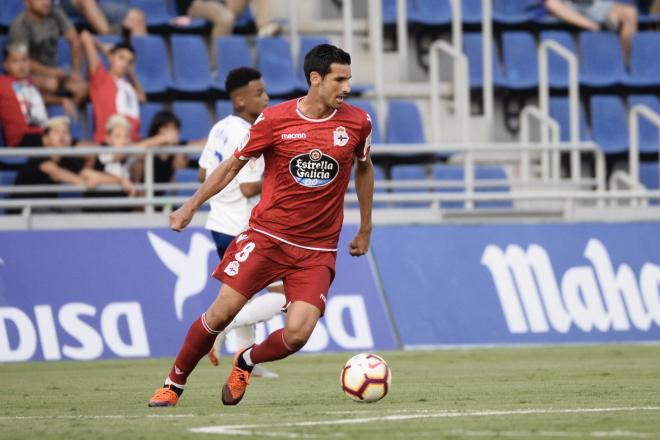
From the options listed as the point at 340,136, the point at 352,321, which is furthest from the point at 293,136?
the point at 352,321

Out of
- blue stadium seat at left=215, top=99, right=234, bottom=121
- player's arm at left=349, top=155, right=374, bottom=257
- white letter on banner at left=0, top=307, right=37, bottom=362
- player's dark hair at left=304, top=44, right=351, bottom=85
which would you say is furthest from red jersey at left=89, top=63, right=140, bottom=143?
player's dark hair at left=304, top=44, right=351, bottom=85

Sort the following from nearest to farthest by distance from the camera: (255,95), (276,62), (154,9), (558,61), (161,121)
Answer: (255,95) → (161,121) → (276,62) → (154,9) → (558,61)

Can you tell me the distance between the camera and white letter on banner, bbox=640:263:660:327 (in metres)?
16.2

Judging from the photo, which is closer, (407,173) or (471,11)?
(407,173)

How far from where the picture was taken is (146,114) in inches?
738

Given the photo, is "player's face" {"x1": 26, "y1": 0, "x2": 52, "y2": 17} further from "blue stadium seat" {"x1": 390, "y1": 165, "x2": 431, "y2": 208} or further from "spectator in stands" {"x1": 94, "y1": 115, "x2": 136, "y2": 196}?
"blue stadium seat" {"x1": 390, "y1": 165, "x2": 431, "y2": 208}

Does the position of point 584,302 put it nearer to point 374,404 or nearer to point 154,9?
point 374,404

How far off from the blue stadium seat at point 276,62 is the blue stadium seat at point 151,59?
1.33 metres

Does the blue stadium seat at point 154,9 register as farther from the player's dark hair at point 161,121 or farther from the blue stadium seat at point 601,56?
the blue stadium seat at point 601,56

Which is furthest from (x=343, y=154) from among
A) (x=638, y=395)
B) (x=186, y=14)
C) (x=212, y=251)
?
(x=186, y=14)

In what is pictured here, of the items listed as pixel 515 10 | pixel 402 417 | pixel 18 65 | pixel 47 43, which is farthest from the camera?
pixel 515 10

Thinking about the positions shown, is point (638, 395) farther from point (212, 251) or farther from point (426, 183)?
point (426, 183)

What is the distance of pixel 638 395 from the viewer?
9.65m

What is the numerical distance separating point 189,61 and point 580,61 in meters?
6.30
